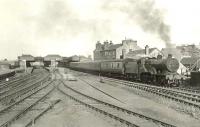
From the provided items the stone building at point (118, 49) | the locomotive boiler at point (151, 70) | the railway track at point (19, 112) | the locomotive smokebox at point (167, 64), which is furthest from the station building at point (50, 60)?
the railway track at point (19, 112)

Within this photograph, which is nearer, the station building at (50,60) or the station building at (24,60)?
the station building at (24,60)

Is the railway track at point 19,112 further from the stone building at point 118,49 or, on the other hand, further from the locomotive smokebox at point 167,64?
the stone building at point 118,49

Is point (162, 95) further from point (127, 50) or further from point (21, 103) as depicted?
point (127, 50)

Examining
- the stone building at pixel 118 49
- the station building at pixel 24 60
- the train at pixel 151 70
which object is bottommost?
the train at pixel 151 70

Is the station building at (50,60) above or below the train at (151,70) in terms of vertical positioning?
above

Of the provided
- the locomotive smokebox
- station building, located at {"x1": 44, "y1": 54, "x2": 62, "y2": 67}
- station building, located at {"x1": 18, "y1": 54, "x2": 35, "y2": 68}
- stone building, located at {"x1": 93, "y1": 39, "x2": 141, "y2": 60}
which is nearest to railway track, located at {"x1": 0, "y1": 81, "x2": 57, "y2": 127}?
the locomotive smokebox

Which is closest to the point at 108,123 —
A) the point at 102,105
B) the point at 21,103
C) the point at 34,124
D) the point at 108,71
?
the point at 34,124

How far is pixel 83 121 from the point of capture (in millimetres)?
12125

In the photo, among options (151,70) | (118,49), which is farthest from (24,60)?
(151,70)

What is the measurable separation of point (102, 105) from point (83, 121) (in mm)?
4375

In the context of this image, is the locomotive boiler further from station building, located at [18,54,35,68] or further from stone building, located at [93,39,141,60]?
station building, located at [18,54,35,68]

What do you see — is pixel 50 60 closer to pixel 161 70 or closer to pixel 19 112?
pixel 161 70

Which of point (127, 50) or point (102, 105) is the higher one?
point (127, 50)

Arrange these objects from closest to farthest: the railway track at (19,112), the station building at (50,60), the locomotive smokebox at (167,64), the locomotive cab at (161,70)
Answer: the railway track at (19,112) < the locomotive smokebox at (167,64) < the locomotive cab at (161,70) < the station building at (50,60)
